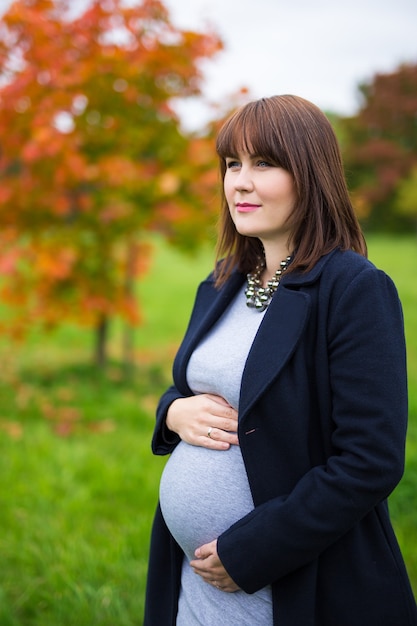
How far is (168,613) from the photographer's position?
1.65 meters

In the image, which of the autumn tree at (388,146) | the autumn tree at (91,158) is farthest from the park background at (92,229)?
the autumn tree at (388,146)

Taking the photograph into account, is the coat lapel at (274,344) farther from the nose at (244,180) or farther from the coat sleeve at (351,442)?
the nose at (244,180)

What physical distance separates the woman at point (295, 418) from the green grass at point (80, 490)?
103 cm

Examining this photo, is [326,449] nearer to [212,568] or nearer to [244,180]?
[212,568]

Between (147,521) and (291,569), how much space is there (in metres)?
1.72

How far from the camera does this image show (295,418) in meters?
1.31

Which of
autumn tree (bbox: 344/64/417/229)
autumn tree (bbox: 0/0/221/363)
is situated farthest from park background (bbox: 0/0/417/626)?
autumn tree (bbox: 344/64/417/229)

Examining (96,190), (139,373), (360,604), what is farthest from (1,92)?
(360,604)

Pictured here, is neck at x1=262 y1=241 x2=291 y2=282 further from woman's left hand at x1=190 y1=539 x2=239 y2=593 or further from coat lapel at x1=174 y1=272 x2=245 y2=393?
woman's left hand at x1=190 y1=539 x2=239 y2=593

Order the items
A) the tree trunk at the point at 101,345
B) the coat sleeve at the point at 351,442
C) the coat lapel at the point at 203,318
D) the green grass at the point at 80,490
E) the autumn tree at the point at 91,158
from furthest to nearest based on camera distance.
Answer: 1. the tree trunk at the point at 101,345
2. the autumn tree at the point at 91,158
3. the green grass at the point at 80,490
4. the coat lapel at the point at 203,318
5. the coat sleeve at the point at 351,442

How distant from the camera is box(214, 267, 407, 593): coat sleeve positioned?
122cm

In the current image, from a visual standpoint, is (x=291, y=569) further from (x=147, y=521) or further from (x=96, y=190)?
(x=96, y=190)

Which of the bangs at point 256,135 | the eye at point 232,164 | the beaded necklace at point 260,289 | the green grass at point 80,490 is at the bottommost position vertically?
the green grass at point 80,490

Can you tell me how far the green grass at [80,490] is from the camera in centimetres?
240
